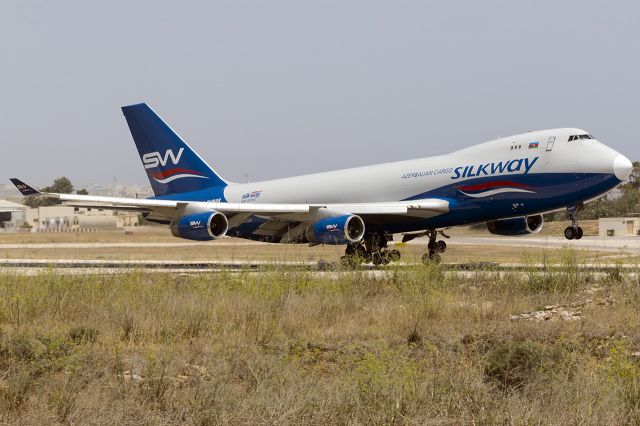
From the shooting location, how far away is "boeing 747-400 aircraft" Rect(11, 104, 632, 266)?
95.7 ft

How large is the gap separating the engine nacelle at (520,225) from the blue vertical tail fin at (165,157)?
13.2 m

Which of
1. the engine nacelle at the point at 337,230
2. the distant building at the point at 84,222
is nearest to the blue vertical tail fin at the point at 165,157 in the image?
the engine nacelle at the point at 337,230

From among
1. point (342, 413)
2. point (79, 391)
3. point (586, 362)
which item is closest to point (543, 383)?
point (586, 362)

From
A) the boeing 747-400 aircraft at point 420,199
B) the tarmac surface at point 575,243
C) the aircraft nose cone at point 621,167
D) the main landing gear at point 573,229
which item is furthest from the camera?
the tarmac surface at point 575,243

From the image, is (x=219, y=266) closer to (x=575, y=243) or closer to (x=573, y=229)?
(x=573, y=229)

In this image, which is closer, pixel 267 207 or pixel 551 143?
pixel 551 143

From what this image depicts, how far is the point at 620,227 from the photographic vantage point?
298 feet

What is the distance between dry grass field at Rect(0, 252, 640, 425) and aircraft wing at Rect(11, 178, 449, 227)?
9387 mm

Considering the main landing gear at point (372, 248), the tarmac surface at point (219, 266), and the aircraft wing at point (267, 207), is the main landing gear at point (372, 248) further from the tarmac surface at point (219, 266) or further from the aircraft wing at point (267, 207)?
the aircraft wing at point (267, 207)

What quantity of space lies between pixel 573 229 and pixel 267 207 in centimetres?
1084

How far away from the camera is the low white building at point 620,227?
89.8 metres

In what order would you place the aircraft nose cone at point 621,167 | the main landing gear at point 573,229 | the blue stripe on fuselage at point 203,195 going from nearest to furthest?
the main landing gear at point 573,229
the aircraft nose cone at point 621,167
the blue stripe on fuselage at point 203,195

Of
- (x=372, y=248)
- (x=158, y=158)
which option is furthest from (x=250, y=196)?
(x=372, y=248)

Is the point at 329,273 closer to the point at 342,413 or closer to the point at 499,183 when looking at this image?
the point at 499,183
